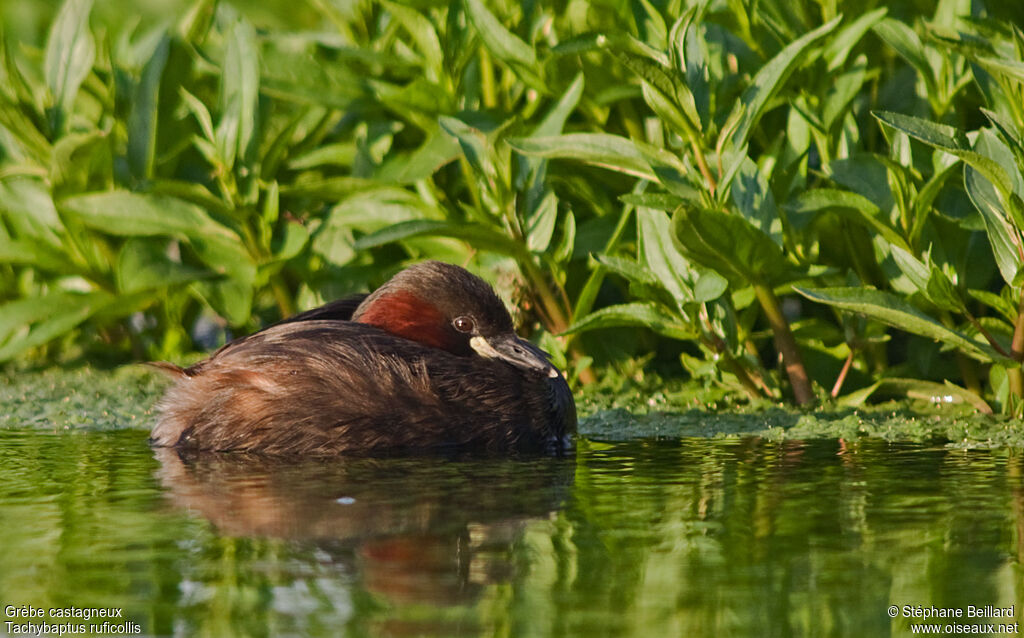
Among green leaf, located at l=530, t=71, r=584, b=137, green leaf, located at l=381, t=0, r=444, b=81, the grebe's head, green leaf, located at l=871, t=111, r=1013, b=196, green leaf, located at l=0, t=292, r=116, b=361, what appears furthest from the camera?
green leaf, located at l=0, t=292, r=116, b=361

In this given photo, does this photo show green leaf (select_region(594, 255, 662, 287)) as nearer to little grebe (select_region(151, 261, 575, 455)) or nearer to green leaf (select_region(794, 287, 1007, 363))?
little grebe (select_region(151, 261, 575, 455))

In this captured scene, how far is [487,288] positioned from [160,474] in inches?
53.6

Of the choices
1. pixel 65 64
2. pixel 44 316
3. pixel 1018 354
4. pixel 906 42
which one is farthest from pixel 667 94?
pixel 44 316

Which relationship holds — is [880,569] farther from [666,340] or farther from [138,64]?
[138,64]

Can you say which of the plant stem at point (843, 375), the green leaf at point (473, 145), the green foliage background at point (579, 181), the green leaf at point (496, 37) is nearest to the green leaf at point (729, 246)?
the green foliage background at point (579, 181)

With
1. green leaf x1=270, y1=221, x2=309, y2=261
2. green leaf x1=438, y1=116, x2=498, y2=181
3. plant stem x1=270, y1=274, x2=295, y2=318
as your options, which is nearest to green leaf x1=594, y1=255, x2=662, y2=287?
green leaf x1=438, y1=116, x2=498, y2=181

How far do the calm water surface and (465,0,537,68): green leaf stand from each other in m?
1.72

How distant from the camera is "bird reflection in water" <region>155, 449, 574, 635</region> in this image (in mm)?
2705

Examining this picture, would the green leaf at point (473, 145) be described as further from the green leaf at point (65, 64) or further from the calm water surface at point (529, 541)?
the green leaf at point (65, 64)

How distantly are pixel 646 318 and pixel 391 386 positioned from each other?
3.26ft

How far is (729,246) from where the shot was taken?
14.6 feet

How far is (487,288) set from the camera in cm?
484

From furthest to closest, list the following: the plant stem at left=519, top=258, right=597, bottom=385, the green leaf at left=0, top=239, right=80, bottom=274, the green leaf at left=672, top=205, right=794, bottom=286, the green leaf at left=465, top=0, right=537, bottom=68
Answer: the green leaf at left=0, top=239, right=80, bottom=274, the plant stem at left=519, top=258, right=597, bottom=385, the green leaf at left=465, top=0, right=537, bottom=68, the green leaf at left=672, top=205, right=794, bottom=286

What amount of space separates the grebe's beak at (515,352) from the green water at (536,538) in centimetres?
30
